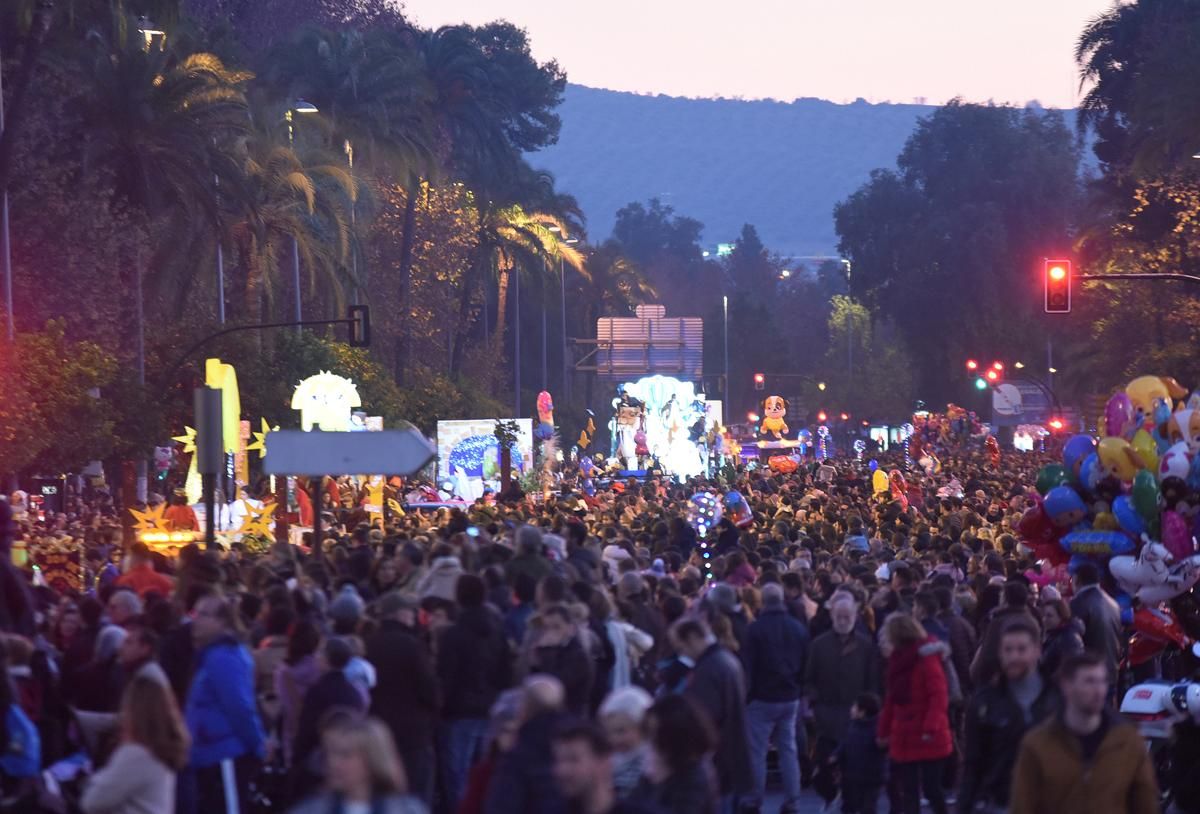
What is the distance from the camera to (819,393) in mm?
140000

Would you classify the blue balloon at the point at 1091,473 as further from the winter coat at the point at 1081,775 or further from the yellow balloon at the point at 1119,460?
the winter coat at the point at 1081,775

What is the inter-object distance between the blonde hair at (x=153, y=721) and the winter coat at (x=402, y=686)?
271cm

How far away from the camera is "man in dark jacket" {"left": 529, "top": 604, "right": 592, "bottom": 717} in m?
11.2

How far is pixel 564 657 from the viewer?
37.0 feet

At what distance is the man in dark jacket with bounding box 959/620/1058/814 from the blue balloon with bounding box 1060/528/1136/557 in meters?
7.86

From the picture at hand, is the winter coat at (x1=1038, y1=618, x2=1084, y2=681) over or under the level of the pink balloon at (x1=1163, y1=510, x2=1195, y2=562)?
under

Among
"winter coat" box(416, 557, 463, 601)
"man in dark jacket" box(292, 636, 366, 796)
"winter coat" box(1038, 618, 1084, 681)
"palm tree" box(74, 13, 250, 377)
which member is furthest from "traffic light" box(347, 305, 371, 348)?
"man in dark jacket" box(292, 636, 366, 796)

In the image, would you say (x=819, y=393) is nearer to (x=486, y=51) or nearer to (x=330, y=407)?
(x=486, y=51)

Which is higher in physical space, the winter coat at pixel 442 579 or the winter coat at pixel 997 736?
the winter coat at pixel 442 579

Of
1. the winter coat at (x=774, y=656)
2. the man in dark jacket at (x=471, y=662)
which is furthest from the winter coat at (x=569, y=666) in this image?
the winter coat at (x=774, y=656)

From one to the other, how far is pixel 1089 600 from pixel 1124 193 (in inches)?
1929

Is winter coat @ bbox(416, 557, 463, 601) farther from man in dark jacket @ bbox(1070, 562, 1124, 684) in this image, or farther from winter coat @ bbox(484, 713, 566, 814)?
winter coat @ bbox(484, 713, 566, 814)

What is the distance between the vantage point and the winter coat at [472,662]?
12.3 meters

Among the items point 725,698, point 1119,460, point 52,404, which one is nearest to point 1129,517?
point 1119,460
